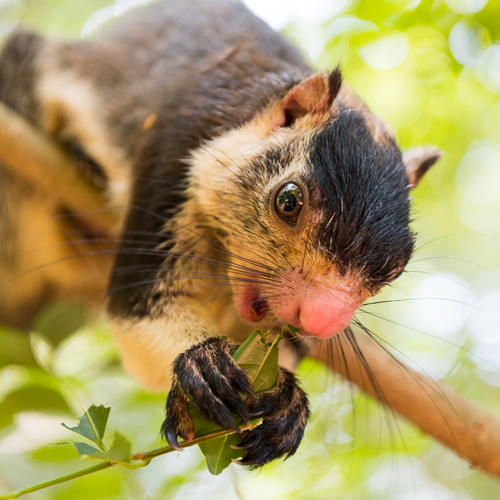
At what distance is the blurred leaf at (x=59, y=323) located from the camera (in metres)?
3.27

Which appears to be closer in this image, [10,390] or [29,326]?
[10,390]

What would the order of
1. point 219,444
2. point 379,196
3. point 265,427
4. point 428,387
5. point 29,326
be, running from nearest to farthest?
point 219,444, point 265,427, point 379,196, point 428,387, point 29,326

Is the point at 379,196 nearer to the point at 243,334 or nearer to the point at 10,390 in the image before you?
the point at 243,334

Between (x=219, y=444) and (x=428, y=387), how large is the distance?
4.85ft

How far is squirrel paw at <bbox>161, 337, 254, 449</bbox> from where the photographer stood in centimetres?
158

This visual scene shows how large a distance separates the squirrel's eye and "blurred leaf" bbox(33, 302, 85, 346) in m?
1.96

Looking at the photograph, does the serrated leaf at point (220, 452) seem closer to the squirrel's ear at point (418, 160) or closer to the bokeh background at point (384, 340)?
the bokeh background at point (384, 340)

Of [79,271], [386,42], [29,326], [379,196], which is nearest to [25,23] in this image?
[79,271]

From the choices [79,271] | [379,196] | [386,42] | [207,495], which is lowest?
[207,495]

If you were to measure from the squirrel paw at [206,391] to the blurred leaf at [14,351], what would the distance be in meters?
1.24

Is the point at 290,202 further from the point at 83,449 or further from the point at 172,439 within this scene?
the point at 83,449

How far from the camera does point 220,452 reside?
61.4 inches

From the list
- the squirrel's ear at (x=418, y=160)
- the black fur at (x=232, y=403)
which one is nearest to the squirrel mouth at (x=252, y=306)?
the black fur at (x=232, y=403)

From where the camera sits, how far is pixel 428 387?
2660 mm
